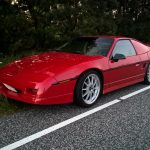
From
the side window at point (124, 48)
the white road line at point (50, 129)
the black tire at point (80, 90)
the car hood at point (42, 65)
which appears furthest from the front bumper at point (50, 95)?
the side window at point (124, 48)

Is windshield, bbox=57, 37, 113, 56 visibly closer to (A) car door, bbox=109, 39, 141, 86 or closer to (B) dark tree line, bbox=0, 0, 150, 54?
(A) car door, bbox=109, 39, 141, 86

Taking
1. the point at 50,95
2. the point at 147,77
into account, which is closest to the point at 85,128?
the point at 50,95

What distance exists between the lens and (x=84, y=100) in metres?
4.69

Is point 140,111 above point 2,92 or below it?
below

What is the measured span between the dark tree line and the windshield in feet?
8.90

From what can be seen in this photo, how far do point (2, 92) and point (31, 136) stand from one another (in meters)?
1.22

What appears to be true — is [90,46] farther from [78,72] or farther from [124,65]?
[78,72]

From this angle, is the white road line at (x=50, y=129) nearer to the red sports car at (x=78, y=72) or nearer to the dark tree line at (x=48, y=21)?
the red sports car at (x=78, y=72)

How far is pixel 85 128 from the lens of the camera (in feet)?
12.8

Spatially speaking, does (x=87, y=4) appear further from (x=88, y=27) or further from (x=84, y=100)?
(x=84, y=100)

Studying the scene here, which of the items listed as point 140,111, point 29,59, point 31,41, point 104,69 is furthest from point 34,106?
point 31,41

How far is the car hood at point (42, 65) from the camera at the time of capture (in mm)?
4355

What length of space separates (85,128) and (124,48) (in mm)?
2390

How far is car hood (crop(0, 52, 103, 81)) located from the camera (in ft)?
14.3
